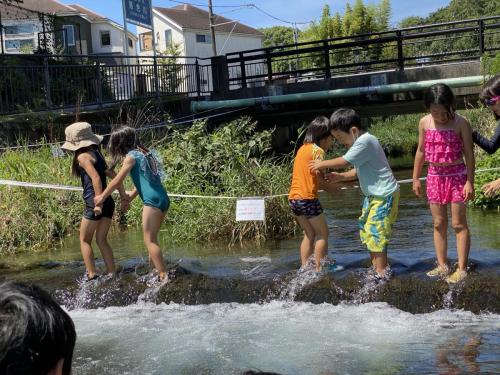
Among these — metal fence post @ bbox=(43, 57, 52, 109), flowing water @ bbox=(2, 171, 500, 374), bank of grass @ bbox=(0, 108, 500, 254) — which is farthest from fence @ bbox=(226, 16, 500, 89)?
flowing water @ bbox=(2, 171, 500, 374)

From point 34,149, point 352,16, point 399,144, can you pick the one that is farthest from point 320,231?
point 352,16

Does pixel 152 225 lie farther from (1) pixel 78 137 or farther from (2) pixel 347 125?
(2) pixel 347 125

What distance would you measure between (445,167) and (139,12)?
63.2ft

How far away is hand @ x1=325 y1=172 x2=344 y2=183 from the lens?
20.6 feet

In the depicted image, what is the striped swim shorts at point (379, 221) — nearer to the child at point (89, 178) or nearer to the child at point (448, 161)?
the child at point (448, 161)

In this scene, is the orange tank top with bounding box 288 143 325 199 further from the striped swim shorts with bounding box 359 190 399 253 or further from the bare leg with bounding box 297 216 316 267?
the striped swim shorts with bounding box 359 190 399 253

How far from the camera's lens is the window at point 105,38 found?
61531 mm

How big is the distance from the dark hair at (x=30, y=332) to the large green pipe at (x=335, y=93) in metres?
16.3

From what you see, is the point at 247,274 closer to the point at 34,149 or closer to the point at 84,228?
the point at 84,228

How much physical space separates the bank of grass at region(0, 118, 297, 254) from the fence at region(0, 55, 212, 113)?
3177mm

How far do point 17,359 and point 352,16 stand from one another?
4793 cm

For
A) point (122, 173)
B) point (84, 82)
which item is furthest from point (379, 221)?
point (84, 82)

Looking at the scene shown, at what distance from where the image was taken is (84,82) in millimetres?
17516

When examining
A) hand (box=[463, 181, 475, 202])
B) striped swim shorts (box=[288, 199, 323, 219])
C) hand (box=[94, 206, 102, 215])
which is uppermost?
hand (box=[463, 181, 475, 202])
